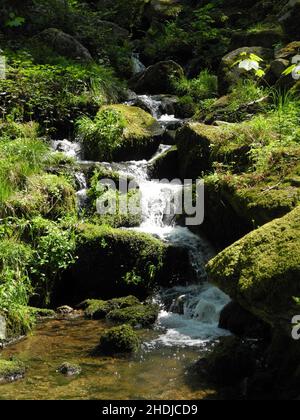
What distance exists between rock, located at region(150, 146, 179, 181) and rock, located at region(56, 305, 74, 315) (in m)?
4.15

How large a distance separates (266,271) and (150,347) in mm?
2471

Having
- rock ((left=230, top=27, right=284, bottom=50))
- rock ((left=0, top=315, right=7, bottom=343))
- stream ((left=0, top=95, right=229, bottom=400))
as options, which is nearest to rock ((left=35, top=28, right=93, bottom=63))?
rock ((left=230, top=27, right=284, bottom=50))

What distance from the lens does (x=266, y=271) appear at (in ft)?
17.8

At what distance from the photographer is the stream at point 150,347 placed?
5.91 meters

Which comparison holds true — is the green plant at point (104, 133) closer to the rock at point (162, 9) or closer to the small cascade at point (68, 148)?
the small cascade at point (68, 148)

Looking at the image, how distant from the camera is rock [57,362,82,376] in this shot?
20.9 feet

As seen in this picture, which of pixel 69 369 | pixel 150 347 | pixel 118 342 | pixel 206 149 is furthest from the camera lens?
pixel 206 149

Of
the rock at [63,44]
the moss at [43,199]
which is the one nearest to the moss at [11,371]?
the moss at [43,199]

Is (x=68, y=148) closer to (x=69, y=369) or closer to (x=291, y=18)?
(x=291, y=18)

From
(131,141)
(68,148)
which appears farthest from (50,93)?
(131,141)

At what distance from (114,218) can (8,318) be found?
10.9ft

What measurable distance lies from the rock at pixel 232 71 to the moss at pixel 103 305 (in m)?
7.41
